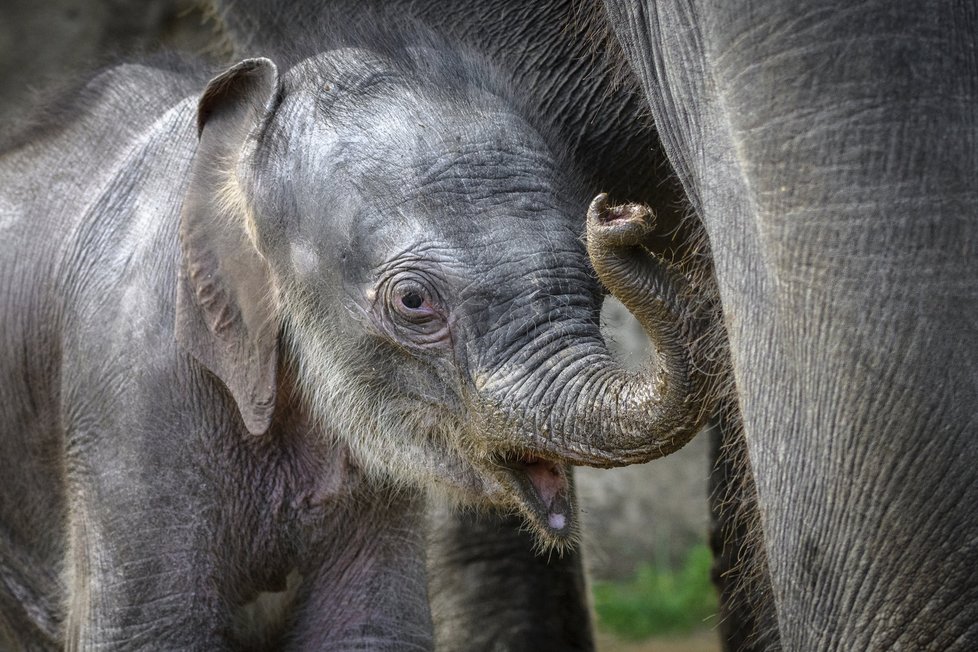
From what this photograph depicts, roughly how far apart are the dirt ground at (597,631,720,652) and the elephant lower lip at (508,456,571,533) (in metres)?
2.64

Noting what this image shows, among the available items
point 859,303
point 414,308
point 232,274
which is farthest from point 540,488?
point 859,303

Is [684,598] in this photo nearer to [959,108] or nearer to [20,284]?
[20,284]

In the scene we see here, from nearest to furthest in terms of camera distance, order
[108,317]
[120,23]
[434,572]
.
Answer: [108,317] < [434,572] < [120,23]

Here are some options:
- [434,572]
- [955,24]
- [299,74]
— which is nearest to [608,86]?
[299,74]

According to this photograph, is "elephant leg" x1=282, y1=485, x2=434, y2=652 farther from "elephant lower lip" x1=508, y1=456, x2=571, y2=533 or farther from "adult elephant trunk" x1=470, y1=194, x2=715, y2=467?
"adult elephant trunk" x1=470, y1=194, x2=715, y2=467

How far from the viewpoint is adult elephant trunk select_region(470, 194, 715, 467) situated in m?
2.12

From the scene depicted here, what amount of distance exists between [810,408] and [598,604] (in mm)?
3666

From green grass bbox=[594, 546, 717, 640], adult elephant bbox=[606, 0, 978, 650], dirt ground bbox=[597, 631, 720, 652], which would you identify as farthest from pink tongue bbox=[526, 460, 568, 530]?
green grass bbox=[594, 546, 717, 640]

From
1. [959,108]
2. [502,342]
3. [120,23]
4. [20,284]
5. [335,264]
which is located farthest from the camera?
[120,23]

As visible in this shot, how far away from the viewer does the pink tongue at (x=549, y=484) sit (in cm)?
256

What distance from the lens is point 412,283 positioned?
A: 253 centimetres

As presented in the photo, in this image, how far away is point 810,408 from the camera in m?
1.91

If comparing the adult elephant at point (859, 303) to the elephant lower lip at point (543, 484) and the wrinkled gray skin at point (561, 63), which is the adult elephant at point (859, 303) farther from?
the wrinkled gray skin at point (561, 63)

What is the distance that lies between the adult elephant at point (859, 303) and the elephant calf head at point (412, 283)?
0.26m
